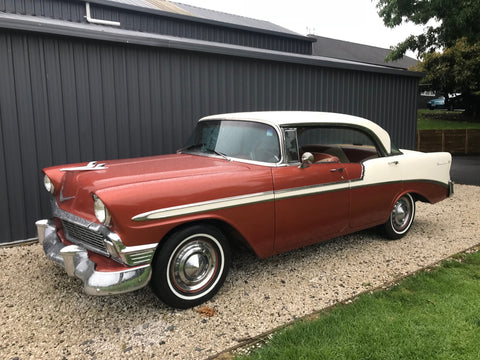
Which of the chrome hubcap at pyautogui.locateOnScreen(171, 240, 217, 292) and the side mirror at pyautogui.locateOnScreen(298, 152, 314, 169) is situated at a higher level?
the side mirror at pyautogui.locateOnScreen(298, 152, 314, 169)

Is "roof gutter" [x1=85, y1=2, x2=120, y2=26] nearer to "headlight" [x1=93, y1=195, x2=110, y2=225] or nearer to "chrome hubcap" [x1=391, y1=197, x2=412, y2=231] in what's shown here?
"headlight" [x1=93, y1=195, x2=110, y2=225]

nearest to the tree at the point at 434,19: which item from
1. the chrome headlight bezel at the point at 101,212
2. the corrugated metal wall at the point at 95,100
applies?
the corrugated metal wall at the point at 95,100

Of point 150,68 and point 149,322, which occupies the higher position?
point 150,68

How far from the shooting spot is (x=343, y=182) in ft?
13.7

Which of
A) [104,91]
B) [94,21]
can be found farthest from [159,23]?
[104,91]

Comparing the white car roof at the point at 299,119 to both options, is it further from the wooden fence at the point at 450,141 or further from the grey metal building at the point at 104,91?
A: the wooden fence at the point at 450,141

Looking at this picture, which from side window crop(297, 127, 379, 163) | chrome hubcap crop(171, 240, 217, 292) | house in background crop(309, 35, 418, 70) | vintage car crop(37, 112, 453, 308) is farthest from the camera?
house in background crop(309, 35, 418, 70)

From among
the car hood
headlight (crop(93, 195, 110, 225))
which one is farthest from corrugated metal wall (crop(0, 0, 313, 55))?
headlight (crop(93, 195, 110, 225))

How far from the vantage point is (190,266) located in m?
3.25

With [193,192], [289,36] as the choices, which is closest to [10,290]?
[193,192]

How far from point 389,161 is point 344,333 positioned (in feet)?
8.18

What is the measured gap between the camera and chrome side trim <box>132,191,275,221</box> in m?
2.95

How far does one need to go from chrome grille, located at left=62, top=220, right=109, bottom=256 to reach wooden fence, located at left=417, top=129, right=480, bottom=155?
15397 mm

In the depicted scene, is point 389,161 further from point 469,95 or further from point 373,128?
point 469,95
